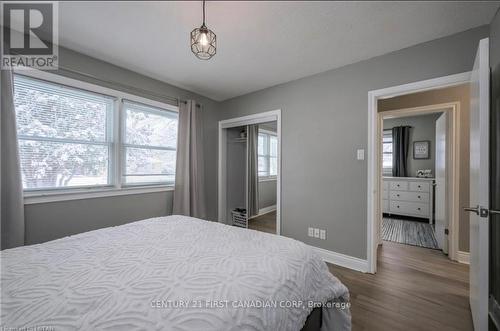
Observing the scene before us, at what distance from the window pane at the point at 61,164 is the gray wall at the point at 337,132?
92.1 inches

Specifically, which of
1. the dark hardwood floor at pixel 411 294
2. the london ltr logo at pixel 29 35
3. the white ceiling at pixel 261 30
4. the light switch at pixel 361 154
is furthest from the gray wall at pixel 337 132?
the london ltr logo at pixel 29 35

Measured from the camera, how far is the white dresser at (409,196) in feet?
13.8

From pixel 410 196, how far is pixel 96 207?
5.62 metres

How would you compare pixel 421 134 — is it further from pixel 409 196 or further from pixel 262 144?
pixel 262 144

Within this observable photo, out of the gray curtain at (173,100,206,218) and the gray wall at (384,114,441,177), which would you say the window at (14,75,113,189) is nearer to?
the gray curtain at (173,100,206,218)

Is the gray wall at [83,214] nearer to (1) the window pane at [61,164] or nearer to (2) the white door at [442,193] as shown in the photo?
(1) the window pane at [61,164]

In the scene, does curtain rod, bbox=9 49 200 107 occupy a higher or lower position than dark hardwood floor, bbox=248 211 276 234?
higher

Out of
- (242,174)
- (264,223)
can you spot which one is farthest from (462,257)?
(242,174)

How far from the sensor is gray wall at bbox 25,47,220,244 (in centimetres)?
195

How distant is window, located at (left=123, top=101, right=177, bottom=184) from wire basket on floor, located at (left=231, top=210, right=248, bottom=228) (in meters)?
1.42

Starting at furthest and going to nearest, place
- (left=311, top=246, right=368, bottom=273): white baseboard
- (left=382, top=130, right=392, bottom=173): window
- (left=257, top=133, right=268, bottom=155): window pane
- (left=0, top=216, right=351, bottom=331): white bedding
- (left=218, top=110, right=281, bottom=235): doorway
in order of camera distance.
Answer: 1. (left=382, top=130, right=392, bottom=173): window
2. (left=257, top=133, right=268, bottom=155): window pane
3. (left=218, top=110, right=281, bottom=235): doorway
4. (left=311, top=246, right=368, bottom=273): white baseboard
5. (left=0, top=216, right=351, bottom=331): white bedding

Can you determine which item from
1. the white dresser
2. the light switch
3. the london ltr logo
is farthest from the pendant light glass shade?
the white dresser

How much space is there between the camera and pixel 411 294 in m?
1.90

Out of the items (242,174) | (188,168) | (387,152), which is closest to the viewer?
(188,168)
